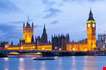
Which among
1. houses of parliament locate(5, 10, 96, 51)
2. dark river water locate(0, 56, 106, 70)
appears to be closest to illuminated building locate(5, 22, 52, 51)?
houses of parliament locate(5, 10, 96, 51)

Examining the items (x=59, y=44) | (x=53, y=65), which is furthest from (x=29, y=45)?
(x=53, y=65)

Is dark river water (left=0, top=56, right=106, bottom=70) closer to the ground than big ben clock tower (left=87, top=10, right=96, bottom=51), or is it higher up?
closer to the ground

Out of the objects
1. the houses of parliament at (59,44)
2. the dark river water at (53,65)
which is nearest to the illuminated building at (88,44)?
the houses of parliament at (59,44)

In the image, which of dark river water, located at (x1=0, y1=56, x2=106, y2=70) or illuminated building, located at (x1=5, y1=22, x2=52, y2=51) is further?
illuminated building, located at (x1=5, y1=22, x2=52, y2=51)

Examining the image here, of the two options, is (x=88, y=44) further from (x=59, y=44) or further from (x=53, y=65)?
(x=53, y=65)

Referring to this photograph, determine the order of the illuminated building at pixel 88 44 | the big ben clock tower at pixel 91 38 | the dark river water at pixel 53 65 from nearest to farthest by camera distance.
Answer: the dark river water at pixel 53 65
the big ben clock tower at pixel 91 38
the illuminated building at pixel 88 44

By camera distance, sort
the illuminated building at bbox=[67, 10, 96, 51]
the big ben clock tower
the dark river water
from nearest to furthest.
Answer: the dark river water < the big ben clock tower < the illuminated building at bbox=[67, 10, 96, 51]

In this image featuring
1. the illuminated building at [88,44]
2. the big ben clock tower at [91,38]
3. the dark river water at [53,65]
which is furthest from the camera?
the illuminated building at [88,44]

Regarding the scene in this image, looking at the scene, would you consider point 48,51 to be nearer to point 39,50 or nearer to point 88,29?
point 39,50

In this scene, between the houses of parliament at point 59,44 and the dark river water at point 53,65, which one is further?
the houses of parliament at point 59,44

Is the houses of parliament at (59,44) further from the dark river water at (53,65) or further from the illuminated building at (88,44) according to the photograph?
the dark river water at (53,65)

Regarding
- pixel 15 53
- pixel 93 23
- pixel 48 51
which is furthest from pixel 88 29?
pixel 15 53

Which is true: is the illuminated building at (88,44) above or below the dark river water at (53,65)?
above

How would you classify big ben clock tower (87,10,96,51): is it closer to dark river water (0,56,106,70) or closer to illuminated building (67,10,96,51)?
illuminated building (67,10,96,51)
